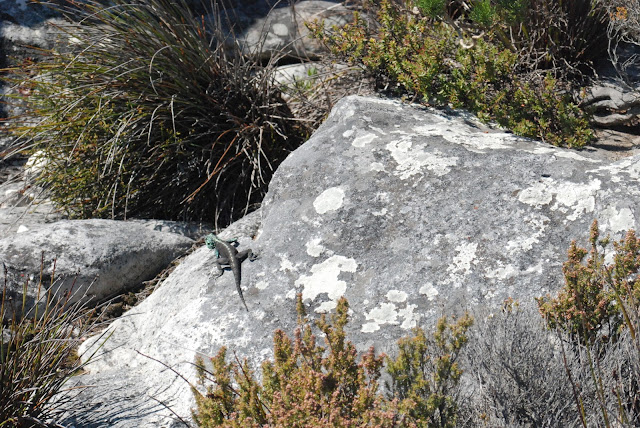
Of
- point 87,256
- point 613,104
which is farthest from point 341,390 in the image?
point 613,104

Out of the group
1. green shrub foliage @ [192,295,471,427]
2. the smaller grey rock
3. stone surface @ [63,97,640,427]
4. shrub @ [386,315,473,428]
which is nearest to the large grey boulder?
stone surface @ [63,97,640,427]

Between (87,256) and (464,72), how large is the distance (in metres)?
2.88

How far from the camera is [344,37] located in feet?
15.9

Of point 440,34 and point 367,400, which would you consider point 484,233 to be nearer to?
point 367,400

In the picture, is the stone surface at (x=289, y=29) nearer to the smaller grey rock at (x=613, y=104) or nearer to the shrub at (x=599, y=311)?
the smaller grey rock at (x=613, y=104)

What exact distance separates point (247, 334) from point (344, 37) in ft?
8.96

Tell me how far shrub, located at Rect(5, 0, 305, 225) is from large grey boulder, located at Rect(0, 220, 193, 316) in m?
0.43

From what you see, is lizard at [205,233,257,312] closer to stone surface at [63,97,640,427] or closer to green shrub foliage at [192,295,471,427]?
stone surface at [63,97,640,427]

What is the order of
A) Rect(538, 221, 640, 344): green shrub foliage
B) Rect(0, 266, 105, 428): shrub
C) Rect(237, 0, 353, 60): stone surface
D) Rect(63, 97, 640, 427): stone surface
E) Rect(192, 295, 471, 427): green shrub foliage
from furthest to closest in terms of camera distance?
Rect(237, 0, 353, 60): stone surface < Rect(63, 97, 640, 427): stone surface < Rect(0, 266, 105, 428): shrub < Rect(538, 221, 640, 344): green shrub foliage < Rect(192, 295, 471, 427): green shrub foliage

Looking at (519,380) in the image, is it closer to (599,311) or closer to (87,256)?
(599,311)

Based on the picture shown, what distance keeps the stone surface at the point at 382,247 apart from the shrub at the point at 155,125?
1182 millimetres

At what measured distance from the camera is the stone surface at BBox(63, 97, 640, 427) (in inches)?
116

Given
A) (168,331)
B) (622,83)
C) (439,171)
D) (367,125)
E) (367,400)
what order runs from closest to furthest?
1. (367,400)
2. (168,331)
3. (439,171)
4. (367,125)
5. (622,83)

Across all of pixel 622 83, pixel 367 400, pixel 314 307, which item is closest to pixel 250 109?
pixel 314 307
